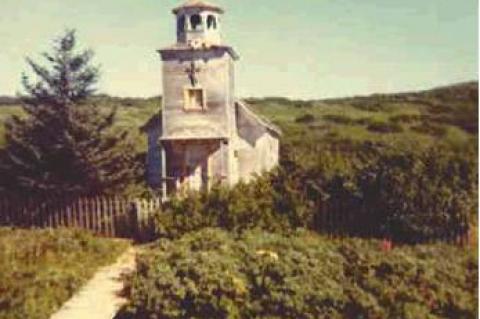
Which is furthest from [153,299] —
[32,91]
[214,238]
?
[32,91]

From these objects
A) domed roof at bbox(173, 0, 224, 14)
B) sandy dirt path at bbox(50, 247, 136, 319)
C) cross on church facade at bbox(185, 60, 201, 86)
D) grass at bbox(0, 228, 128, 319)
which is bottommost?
sandy dirt path at bbox(50, 247, 136, 319)

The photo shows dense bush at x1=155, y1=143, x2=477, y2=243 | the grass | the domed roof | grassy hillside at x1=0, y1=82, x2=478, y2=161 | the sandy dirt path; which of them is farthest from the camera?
grassy hillside at x1=0, y1=82, x2=478, y2=161

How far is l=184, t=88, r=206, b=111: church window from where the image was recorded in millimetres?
15883

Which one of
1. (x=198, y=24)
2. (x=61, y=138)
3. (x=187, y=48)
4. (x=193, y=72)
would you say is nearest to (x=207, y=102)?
(x=193, y=72)

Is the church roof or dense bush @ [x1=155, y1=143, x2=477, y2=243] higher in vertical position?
the church roof

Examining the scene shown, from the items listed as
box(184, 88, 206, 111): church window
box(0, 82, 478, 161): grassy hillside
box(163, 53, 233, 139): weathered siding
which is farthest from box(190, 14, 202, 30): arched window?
box(0, 82, 478, 161): grassy hillside

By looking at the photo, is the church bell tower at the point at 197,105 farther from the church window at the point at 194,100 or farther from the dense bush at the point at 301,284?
the dense bush at the point at 301,284

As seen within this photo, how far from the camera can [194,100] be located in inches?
627

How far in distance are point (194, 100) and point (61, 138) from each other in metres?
4.05

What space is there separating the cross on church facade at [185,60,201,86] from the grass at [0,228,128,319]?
5095 mm

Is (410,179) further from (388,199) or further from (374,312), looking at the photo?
(374,312)

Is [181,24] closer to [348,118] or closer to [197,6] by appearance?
[197,6]

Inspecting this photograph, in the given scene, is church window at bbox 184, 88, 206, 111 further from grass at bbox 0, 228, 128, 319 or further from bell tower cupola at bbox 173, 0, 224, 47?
grass at bbox 0, 228, 128, 319

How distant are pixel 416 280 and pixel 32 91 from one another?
7.86m
